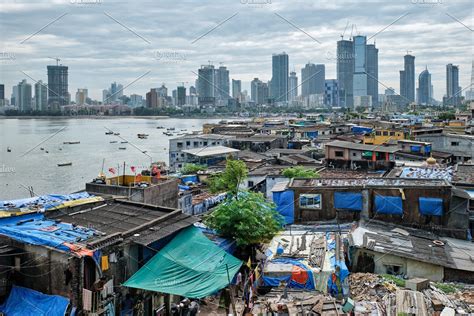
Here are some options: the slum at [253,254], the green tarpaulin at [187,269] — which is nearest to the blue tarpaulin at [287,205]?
the slum at [253,254]

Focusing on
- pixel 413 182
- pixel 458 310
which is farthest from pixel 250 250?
pixel 413 182

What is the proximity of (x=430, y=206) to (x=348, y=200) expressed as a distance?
164cm

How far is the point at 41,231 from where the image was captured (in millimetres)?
6066

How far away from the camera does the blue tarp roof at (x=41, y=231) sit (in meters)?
5.76

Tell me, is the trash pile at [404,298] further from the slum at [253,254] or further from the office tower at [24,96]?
the office tower at [24,96]

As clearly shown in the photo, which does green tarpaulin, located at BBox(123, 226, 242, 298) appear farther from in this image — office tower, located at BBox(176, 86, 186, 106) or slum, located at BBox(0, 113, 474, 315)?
office tower, located at BBox(176, 86, 186, 106)

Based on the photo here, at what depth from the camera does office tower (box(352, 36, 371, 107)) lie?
73875 mm

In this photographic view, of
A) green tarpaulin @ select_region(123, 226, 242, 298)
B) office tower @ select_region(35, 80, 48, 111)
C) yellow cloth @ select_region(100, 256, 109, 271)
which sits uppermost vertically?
office tower @ select_region(35, 80, 48, 111)

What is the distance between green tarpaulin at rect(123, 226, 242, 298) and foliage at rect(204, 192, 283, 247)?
98cm

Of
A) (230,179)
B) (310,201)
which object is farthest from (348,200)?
(230,179)

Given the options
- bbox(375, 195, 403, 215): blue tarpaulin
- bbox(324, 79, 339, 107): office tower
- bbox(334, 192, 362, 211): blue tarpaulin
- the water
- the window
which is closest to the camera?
bbox(375, 195, 403, 215): blue tarpaulin

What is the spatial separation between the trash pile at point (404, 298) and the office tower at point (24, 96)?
274 ft

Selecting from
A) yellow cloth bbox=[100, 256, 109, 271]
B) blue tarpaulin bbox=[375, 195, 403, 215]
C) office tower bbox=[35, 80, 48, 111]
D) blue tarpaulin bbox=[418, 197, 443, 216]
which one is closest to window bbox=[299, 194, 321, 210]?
blue tarpaulin bbox=[375, 195, 403, 215]

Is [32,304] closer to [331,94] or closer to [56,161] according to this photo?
[56,161]
